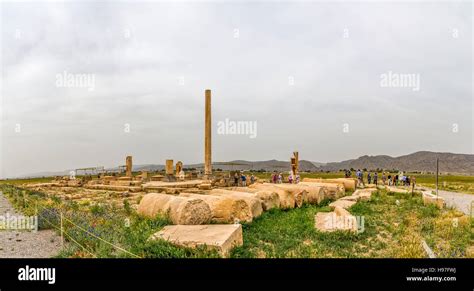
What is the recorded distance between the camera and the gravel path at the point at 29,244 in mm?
7367

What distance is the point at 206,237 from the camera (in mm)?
6805

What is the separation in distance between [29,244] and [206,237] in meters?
4.98

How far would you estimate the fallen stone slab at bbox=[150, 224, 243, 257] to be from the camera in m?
6.34

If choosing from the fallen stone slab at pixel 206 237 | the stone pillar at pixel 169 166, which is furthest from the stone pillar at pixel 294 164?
the fallen stone slab at pixel 206 237

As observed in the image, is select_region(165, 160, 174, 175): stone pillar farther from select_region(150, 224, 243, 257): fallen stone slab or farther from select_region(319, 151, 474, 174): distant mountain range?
select_region(319, 151, 474, 174): distant mountain range

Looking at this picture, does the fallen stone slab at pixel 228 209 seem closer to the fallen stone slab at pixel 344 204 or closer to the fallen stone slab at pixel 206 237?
the fallen stone slab at pixel 206 237

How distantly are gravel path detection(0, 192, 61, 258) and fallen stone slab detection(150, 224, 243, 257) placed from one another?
107 inches

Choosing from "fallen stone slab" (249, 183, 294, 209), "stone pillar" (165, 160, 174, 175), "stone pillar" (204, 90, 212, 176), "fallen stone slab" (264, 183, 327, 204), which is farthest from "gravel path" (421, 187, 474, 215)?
"stone pillar" (165, 160, 174, 175)

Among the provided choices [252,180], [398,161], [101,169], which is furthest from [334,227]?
[398,161]

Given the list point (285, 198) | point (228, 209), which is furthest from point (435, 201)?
point (228, 209)

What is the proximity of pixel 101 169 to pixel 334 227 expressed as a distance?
31334 millimetres

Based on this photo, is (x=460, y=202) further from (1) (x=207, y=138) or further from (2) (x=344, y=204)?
(1) (x=207, y=138)
